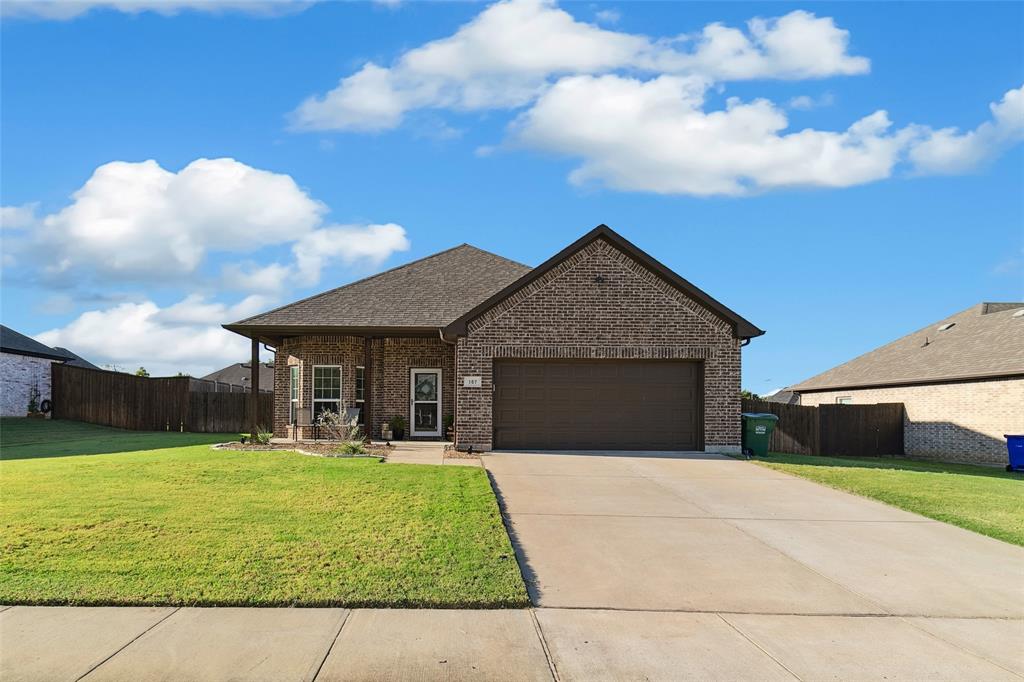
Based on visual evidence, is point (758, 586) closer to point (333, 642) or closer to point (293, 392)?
point (333, 642)

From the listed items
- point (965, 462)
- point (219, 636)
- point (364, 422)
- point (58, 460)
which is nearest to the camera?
point (219, 636)

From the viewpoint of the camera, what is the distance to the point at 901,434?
2616cm

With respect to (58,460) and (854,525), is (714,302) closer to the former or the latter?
(854,525)

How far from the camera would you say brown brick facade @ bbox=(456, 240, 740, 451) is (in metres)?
17.6

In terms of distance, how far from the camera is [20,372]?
3020cm

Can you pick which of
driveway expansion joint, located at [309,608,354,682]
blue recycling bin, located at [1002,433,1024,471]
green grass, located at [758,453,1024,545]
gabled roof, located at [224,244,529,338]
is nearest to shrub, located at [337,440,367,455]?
gabled roof, located at [224,244,529,338]

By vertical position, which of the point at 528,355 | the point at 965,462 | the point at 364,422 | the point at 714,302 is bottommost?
the point at 965,462

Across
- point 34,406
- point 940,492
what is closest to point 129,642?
point 940,492

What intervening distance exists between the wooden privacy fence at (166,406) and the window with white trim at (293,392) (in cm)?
740

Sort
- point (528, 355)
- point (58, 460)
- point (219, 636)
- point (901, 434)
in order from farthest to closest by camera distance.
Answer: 1. point (901, 434)
2. point (528, 355)
3. point (58, 460)
4. point (219, 636)

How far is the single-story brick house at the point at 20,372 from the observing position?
2948 cm

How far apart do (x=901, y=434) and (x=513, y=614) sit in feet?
79.9

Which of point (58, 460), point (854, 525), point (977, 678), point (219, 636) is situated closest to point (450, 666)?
point (219, 636)

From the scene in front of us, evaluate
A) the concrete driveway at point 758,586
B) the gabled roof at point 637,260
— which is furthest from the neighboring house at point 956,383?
the concrete driveway at point 758,586
